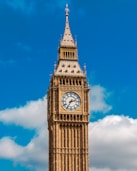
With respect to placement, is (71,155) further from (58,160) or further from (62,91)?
(62,91)

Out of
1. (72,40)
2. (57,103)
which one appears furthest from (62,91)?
(72,40)

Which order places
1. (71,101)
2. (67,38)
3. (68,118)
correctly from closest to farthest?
1. (68,118)
2. (71,101)
3. (67,38)

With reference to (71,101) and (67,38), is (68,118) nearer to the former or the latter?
(71,101)

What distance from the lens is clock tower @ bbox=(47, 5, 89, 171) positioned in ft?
395

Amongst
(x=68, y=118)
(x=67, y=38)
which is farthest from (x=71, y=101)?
(x=67, y=38)

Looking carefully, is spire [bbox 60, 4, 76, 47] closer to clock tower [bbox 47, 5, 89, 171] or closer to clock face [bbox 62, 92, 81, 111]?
clock tower [bbox 47, 5, 89, 171]

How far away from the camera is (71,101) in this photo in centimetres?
12231

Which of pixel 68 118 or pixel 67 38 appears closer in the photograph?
pixel 68 118

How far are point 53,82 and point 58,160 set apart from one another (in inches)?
592

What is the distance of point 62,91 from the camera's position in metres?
123

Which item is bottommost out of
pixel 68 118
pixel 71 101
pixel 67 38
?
pixel 68 118

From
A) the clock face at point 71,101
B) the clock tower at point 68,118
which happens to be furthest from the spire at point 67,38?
the clock face at point 71,101

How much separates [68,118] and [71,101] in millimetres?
3318

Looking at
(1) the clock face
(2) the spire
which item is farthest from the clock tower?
(2) the spire
